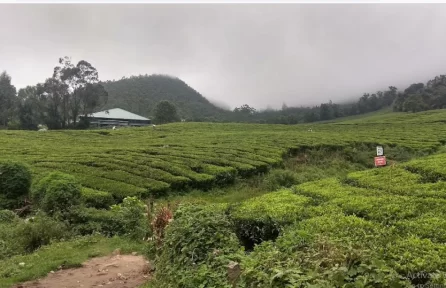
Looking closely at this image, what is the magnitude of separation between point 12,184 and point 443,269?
14.3 m

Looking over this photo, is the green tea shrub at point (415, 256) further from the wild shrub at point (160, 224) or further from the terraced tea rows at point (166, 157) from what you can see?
the terraced tea rows at point (166, 157)

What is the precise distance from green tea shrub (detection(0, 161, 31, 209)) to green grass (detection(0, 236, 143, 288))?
18.1 ft

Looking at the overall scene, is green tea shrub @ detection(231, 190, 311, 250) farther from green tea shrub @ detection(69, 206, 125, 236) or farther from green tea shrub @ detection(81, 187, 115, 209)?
green tea shrub @ detection(81, 187, 115, 209)

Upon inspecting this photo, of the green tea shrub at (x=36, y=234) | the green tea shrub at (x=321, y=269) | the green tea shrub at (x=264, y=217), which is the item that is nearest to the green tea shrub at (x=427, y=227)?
the green tea shrub at (x=321, y=269)

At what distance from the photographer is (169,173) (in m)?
17.2

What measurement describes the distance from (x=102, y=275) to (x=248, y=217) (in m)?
3.16

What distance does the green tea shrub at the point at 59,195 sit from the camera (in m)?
11.9

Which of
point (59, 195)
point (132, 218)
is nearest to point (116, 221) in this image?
point (132, 218)

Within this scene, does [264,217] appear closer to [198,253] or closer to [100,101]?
[198,253]

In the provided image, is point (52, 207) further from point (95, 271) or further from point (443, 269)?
→ point (443, 269)

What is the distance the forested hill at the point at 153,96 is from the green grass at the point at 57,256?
77323 mm

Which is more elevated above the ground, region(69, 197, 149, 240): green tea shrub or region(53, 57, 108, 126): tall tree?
region(53, 57, 108, 126): tall tree

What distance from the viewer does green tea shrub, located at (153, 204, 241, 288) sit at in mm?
4781

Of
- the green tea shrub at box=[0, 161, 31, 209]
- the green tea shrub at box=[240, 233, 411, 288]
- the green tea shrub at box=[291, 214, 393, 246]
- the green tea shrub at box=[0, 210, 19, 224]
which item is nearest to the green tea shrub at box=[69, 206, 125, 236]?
the green tea shrub at box=[0, 210, 19, 224]
